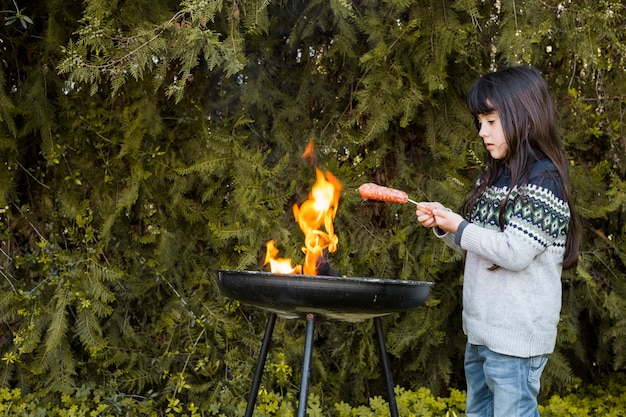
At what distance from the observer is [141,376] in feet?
11.8

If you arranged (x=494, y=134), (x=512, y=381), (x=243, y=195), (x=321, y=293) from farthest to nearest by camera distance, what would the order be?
(x=243, y=195), (x=494, y=134), (x=512, y=381), (x=321, y=293)

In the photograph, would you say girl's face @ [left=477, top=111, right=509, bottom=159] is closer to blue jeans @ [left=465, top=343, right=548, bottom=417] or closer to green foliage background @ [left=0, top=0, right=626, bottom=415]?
blue jeans @ [left=465, top=343, right=548, bottom=417]

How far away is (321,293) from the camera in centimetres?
195

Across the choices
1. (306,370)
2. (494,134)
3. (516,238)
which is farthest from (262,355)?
(494,134)

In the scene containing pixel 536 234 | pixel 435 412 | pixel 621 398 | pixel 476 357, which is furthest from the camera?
pixel 621 398

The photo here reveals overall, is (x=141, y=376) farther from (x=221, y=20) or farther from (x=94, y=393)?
(x=221, y=20)

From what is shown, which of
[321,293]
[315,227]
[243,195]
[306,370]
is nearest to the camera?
[321,293]

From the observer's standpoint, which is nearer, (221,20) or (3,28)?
(221,20)

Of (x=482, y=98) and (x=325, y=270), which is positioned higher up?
(x=482, y=98)

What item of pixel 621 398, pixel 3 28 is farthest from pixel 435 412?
pixel 3 28

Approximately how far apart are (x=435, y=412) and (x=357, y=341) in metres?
0.51

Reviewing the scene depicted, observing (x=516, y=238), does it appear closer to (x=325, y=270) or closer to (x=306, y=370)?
(x=325, y=270)

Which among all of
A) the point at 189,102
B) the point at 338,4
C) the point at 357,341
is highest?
the point at 338,4

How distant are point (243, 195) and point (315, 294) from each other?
146 cm
